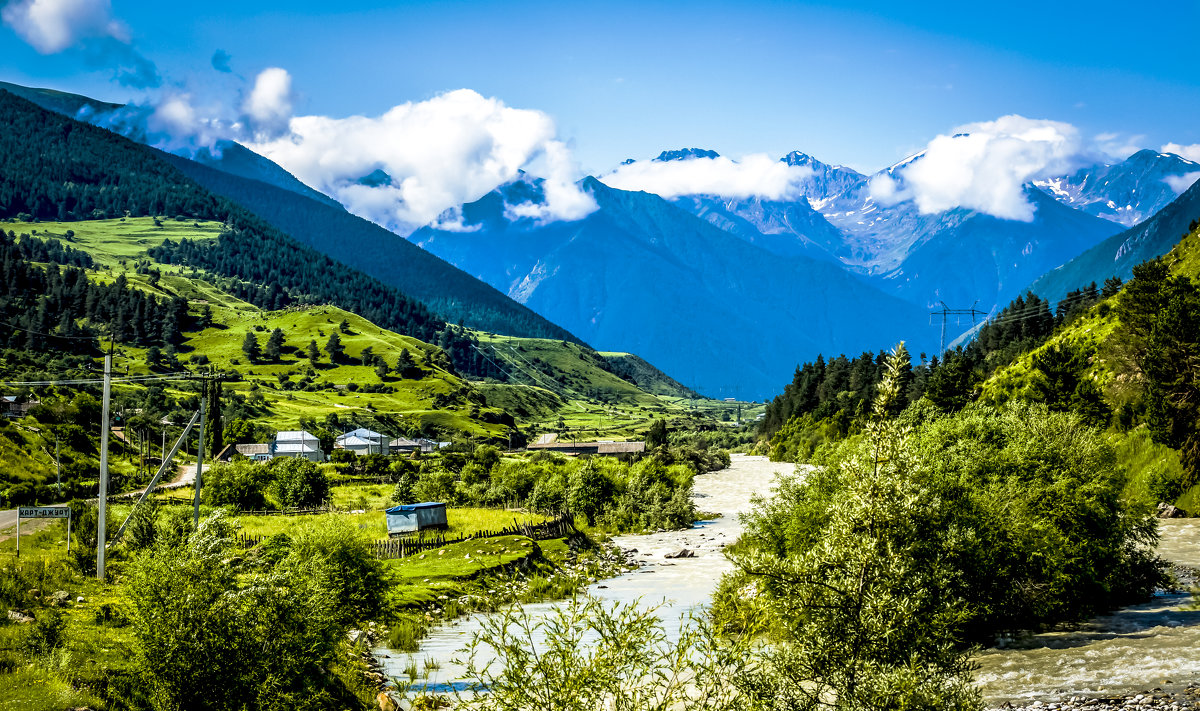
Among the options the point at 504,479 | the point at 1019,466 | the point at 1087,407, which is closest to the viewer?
the point at 1019,466

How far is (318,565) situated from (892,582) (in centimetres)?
2213

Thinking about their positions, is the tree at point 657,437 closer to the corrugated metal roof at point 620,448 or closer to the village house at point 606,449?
the village house at point 606,449

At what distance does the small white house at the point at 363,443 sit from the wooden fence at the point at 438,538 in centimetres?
8845

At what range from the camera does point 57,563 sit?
37.8 m

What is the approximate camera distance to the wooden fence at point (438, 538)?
5719cm

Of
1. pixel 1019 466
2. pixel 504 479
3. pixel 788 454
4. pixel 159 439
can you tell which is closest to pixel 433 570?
pixel 1019 466

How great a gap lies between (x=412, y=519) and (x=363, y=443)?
9092 cm

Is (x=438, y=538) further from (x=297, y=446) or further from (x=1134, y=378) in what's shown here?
(x=297, y=446)

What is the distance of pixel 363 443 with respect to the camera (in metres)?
154

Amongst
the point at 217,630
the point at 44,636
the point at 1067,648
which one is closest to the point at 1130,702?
the point at 1067,648

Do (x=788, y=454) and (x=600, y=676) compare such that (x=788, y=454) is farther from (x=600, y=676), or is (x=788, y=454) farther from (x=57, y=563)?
(x=600, y=676)

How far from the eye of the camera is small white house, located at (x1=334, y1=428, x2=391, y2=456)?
502 ft

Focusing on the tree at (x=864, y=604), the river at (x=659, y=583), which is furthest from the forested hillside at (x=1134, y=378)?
the tree at (x=864, y=604)

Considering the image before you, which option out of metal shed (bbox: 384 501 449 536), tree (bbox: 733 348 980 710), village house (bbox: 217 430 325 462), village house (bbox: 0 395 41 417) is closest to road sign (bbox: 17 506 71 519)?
tree (bbox: 733 348 980 710)
